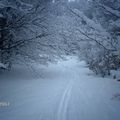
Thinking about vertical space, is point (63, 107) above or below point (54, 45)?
below

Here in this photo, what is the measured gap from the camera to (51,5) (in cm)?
1217

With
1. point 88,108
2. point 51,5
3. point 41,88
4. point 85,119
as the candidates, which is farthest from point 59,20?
point 85,119

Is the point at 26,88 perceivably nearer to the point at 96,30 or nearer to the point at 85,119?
the point at 85,119
